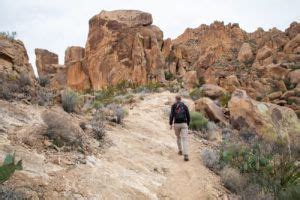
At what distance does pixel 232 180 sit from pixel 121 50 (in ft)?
78.8

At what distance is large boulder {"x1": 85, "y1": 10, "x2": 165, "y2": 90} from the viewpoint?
2944 cm

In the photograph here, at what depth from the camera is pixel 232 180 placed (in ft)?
23.3

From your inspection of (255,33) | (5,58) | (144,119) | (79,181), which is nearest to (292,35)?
(255,33)

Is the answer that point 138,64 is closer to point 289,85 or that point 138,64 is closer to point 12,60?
point 289,85

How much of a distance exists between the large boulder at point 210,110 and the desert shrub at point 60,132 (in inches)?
278

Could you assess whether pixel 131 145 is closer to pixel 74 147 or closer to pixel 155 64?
pixel 74 147

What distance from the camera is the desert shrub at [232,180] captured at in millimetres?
6984

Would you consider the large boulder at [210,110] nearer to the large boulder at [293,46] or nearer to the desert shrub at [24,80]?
the desert shrub at [24,80]

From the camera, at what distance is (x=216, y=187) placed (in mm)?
6914

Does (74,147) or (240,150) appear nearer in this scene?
(74,147)

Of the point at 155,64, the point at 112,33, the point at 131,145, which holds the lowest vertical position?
the point at 131,145

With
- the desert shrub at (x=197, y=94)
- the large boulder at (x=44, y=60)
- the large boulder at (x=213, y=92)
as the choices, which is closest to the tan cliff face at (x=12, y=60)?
the desert shrub at (x=197, y=94)

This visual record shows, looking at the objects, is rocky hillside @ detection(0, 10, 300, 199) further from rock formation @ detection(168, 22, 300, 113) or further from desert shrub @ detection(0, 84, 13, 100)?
rock formation @ detection(168, 22, 300, 113)

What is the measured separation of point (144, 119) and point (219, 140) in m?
2.61
